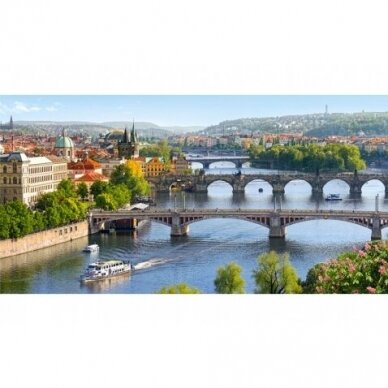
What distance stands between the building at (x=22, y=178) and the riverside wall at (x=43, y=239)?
115 cm

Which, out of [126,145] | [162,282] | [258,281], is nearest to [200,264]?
[162,282]

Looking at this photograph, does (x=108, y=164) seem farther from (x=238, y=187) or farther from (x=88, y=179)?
(x=88, y=179)

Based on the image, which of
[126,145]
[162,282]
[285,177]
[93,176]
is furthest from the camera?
[126,145]

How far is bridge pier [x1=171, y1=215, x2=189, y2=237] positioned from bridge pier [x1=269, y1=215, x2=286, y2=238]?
96 centimetres

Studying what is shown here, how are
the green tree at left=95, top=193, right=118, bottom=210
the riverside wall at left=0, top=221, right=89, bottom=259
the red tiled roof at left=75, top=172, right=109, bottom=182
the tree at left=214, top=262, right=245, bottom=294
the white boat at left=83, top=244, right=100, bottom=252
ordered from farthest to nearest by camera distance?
the red tiled roof at left=75, top=172, right=109, bottom=182, the green tree at left=95, top=193, right=118, bottom=210, the white boat at left=83, top=244, right=100, bottom=252, the riverside wall at left=0, top=221, right=89, bottom=259, the tree at left=214, top=262, right=245, bottom=294

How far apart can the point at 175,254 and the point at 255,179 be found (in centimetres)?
918

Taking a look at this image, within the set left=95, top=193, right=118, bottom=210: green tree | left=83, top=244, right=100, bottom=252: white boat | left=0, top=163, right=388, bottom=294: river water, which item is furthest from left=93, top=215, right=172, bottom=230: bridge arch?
left=83, top=244, right=100, bottom=252: white boat

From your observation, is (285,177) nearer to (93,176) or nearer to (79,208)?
(93,176)

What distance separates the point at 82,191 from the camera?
48.1 ft

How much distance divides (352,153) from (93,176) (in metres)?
8.75

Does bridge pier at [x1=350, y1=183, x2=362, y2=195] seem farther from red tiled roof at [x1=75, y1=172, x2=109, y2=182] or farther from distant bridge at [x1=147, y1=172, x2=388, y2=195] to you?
red tiled roof at [x1=75, y1=172, x2=109, y2=182]

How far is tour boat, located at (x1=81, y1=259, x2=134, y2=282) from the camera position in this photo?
30.2 feet

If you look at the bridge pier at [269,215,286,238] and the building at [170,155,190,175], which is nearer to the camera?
the bridge pier at [269,215,286,238]

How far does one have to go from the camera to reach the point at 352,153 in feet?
78.0
